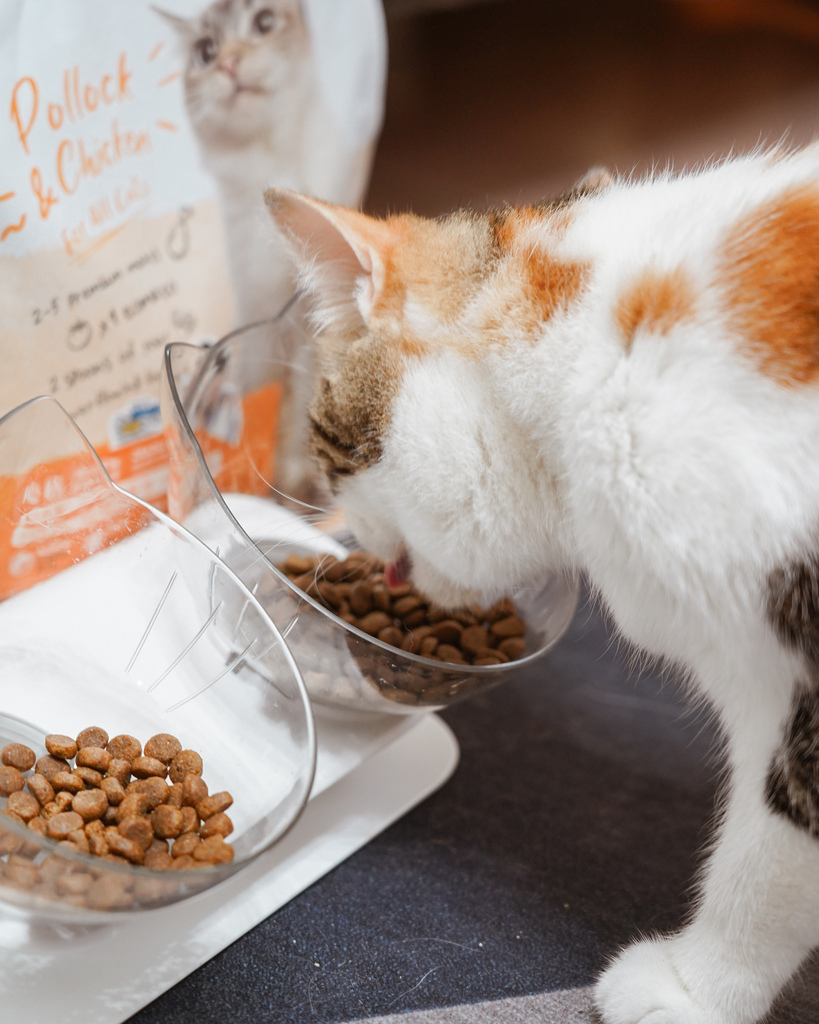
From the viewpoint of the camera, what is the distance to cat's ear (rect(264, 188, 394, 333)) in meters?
0.61

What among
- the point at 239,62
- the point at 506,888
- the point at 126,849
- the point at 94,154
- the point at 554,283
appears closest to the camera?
the point at 126,849

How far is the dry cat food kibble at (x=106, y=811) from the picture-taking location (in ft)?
1.48

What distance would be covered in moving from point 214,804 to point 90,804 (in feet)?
0.25

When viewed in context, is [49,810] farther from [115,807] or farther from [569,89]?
[569,89]

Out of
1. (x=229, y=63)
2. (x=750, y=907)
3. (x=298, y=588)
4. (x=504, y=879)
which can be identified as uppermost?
(x=229, y=63)

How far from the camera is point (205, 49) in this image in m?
0.91

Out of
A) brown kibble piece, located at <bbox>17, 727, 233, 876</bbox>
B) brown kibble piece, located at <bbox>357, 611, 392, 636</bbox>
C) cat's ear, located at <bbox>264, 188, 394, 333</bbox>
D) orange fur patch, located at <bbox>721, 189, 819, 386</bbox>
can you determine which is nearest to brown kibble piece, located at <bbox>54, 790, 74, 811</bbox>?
brown kibble piece, located at <bbox>17, 727, 233, 876</bbox>

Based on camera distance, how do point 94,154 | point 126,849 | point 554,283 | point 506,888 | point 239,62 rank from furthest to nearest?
point 239,62 < point 94,154 < point 506,888 < point 554,283 < point 126,849

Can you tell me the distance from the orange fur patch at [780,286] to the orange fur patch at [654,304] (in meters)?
0.03

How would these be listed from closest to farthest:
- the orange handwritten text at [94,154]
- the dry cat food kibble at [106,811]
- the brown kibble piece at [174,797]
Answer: the dry cat food kibble at [106,811], the brown kibble piece at [174,797], the orange handwritten text at [94,154]

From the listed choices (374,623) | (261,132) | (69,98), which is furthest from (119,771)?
(261,132)

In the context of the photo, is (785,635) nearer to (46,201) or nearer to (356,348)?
(356,348)

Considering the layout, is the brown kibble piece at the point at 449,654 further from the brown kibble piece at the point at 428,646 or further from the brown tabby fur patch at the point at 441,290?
the brown tabby fur patch at the point at 441,290

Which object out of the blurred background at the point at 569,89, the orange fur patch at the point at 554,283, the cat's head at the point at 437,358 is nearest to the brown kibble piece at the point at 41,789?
the cat's head at the point at 437,358
